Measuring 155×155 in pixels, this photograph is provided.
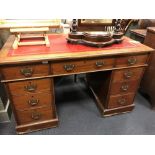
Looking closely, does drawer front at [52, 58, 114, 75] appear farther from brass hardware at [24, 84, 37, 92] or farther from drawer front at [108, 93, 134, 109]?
drawer front at [108, 93, 134, 109]

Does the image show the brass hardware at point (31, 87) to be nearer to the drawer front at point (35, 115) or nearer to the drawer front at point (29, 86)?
the drawer front at point (29, 86)

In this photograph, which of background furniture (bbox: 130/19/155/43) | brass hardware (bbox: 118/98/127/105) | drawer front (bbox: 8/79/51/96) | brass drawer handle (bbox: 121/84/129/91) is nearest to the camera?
drawer front (bbox: 8/79/51/96)

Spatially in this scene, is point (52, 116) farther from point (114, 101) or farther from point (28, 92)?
point (114, 101)

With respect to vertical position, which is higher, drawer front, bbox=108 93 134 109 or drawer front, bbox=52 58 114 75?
drawer front, bbox=52 58 114 75

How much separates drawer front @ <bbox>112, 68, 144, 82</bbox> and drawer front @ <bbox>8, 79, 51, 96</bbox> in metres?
0.61

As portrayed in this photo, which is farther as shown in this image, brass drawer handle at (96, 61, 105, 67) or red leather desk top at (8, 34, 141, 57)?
brass drawer handle at (96, 61, 105, 67)

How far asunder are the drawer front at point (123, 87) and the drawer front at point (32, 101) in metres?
0.61

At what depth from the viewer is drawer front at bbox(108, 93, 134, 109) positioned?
1462 millimetres

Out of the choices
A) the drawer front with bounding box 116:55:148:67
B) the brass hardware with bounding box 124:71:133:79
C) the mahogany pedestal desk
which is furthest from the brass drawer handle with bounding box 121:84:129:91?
the drawer front with bounding box 116:55:148:67

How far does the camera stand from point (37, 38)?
1.25 metres

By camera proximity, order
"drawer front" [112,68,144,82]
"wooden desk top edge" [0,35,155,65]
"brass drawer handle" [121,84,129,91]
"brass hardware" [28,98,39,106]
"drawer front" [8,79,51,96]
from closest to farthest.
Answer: "wooden desk top edge" [0,35,155,65], "drawer front" [8,79,51,96], "brass hardware" [28,98,39,106], "drawer front" [112,68,144,82], "brass drawer handle" [121,84,129,91]

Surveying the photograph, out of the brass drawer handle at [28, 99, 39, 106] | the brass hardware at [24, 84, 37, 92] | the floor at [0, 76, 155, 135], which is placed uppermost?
the brass hardware at [24, 84, 37, 92]
